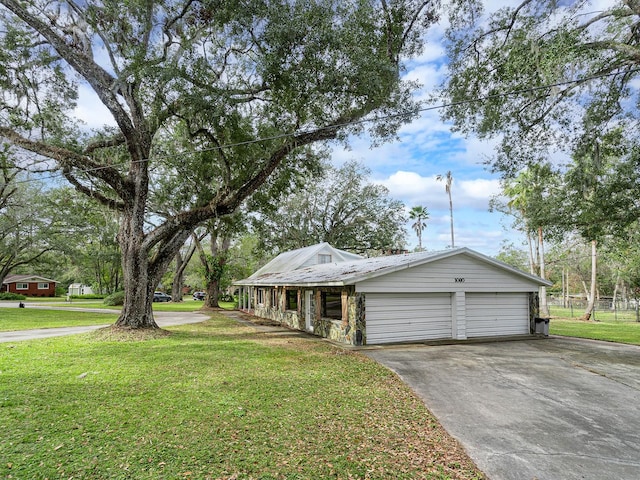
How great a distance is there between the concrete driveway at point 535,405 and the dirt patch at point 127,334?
7.34 meters

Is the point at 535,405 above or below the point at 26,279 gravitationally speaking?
below

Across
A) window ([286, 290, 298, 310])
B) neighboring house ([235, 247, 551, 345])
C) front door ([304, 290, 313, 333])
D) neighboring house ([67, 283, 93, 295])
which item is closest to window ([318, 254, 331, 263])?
window ([286, 290, 298, 310])

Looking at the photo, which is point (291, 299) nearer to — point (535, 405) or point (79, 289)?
point (535, 405)

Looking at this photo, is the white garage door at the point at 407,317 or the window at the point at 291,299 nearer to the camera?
the white garage door at the point at 407,317

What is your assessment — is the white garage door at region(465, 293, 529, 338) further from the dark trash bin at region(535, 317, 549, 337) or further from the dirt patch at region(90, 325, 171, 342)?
the dirt patch at region(90, 325, 171, 342)

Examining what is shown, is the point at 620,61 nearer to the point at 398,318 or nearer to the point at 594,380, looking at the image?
the point at 594,380

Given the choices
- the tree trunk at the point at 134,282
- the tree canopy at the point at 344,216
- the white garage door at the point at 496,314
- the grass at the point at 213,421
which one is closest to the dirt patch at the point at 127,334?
the tree trunk at the point at 134,282

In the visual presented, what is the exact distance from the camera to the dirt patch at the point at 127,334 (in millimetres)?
11588

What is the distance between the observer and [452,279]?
12.8m

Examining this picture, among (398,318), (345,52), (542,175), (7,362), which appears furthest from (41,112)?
(542,175)

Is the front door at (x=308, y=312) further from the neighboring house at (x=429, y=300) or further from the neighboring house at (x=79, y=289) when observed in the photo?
the neighboring house at (x=79, y=289)

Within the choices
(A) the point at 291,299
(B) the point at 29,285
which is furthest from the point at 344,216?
(B) the point at 29,285

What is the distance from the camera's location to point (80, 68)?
11188 mm

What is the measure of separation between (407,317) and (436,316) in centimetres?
126
